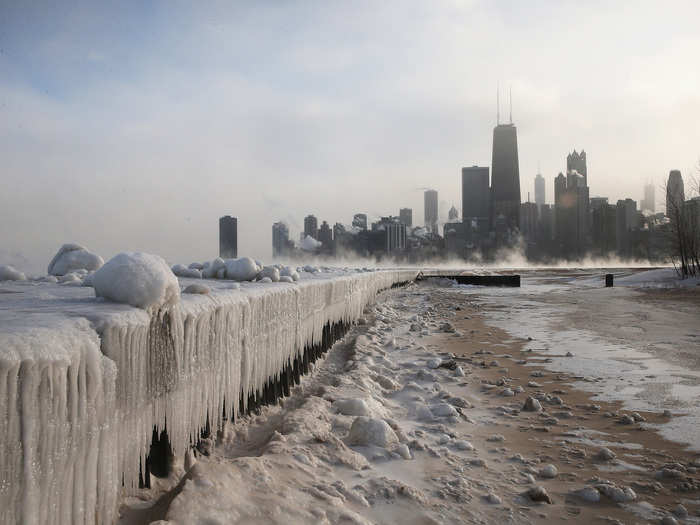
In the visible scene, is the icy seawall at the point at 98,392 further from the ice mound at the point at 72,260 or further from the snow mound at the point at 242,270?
the ice mound at the point at 72,260

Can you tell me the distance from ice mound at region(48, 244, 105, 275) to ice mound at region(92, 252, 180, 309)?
3.91 meters

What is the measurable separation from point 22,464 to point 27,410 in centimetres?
15

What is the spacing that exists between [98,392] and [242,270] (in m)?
4.28

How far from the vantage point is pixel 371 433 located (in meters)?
3.20

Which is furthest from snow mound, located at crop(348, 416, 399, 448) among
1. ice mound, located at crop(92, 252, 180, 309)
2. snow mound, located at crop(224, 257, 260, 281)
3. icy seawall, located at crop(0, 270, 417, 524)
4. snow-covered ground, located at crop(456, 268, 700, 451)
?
snow mound, located at crop(224, 257, 260, 281)

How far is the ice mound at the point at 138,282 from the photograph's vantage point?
213 centimetres

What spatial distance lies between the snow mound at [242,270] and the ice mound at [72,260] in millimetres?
1659

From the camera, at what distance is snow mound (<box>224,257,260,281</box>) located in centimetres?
586

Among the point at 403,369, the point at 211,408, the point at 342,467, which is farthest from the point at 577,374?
the point at 211,408

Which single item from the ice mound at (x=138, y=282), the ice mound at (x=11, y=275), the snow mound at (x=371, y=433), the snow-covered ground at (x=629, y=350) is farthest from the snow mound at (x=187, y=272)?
the snow-covered ground at (x=629, y=350)

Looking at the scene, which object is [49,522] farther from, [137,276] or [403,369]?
[403,369]

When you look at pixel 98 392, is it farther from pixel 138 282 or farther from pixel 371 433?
pixel 371 433

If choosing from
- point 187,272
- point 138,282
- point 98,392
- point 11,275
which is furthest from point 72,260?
point 98,392

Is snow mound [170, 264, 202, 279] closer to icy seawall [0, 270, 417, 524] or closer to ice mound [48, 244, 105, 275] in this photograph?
ice mound [48, 244, 105, 275]
